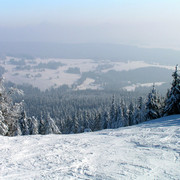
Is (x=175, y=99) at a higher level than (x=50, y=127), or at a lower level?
higher

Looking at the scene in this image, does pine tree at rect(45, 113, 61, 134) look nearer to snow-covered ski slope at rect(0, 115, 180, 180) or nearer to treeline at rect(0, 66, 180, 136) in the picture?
treeline at rect(0, 66, 180, 136)

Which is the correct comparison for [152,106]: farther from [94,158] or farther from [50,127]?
[94,158]

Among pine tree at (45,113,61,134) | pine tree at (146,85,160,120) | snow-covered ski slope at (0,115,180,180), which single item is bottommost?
pine tree at (45,113,61,134)

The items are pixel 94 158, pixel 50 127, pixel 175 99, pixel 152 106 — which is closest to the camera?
pixel 94 158

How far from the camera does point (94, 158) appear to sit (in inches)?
351

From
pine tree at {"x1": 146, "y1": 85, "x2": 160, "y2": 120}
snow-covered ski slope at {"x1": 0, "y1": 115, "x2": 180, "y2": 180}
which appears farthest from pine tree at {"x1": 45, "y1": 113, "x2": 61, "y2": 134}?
snow-covered ski slope at {"x1": 0, "y1": 115, "x2": 180, "y2": 180}

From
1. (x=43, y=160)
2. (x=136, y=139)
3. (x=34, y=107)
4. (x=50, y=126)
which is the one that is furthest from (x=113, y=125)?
(x=34, y=107)

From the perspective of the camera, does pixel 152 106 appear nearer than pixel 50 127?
Yes

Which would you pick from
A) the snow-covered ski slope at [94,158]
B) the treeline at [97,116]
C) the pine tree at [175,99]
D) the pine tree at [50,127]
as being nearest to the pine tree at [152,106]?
the treeline at [97,116]

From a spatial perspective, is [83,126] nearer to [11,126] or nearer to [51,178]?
[11,126]

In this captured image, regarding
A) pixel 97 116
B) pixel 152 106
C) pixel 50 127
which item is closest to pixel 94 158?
pixel 152 106

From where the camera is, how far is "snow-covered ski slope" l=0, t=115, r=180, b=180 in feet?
24.1

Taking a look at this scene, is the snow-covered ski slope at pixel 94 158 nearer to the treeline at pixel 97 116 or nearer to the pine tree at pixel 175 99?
the treeline at pixel 97 116

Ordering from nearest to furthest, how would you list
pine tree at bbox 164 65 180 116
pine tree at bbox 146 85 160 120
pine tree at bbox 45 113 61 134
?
1. pine tree at bbox 164 65 180 116
2. pine tree at bbox 146 85 160 120
3. pine tree at bbox 45 113 61 134
